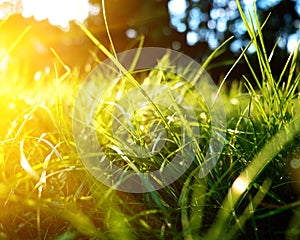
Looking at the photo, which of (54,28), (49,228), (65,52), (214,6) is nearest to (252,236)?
(49,228)

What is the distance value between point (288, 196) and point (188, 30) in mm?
4839

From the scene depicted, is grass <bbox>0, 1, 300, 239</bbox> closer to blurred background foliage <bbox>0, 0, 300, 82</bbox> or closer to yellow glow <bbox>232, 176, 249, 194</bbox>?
yellow glow <bbox>232, 176, 249, 194</bbox>

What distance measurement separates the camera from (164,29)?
5359mm

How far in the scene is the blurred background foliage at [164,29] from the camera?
445cm

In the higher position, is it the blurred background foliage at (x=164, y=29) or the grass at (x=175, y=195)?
the blurred background foliage at (x=164, y=29)

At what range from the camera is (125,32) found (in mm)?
5777

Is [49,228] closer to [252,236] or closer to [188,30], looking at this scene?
[252,236]

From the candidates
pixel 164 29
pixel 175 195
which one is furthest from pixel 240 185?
pixel 164 29

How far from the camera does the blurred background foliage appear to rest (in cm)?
445

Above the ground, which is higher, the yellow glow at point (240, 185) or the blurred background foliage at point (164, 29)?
the blurred background foliage at point (164, 29)

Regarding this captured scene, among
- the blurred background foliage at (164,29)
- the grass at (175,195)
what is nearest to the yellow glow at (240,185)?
the grass at (175,195)

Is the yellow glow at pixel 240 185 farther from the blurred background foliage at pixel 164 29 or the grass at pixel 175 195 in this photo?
the blurred background foliage at pixel 164 29

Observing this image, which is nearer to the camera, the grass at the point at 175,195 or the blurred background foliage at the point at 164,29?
the grass at the point at 175,195

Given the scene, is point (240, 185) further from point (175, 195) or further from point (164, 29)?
point (164, 29)
